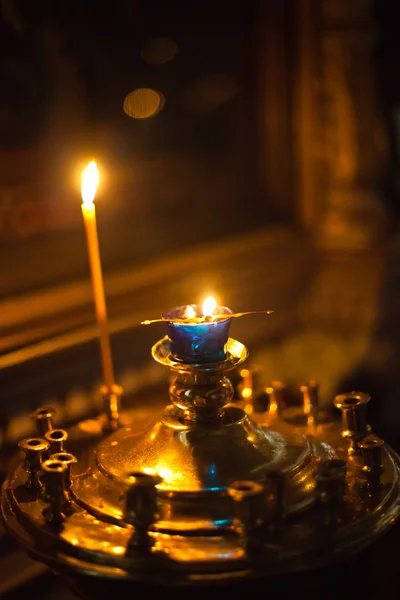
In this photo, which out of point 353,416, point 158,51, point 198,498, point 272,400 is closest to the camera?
point 198,498

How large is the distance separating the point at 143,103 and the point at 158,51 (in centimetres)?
10

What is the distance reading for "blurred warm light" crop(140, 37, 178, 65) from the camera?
160cm

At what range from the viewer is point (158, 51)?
5.31 ft

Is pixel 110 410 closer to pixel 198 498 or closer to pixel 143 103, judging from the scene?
pixel 198 498

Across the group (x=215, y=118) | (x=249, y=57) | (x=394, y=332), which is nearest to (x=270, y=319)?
(x=394, y=332)

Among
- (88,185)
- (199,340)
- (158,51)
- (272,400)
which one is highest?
(158,51)

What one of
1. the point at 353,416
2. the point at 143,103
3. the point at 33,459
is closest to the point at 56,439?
the point at 33,459

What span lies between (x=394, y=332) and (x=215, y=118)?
54cm

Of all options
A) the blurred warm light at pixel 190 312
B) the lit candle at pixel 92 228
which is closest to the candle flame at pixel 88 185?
the lit candle at pixel 92 228

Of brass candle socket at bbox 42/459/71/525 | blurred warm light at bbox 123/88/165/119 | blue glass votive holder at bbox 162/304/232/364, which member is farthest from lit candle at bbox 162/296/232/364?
blurred warm light at bbox 123/88/165/119

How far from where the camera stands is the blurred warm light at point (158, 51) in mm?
1604

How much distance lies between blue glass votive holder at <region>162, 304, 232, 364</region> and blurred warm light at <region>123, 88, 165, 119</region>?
1011 mm

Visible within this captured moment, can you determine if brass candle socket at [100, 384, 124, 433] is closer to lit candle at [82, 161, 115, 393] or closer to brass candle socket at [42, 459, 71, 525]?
lit candle at [82, 161, 115, 393]

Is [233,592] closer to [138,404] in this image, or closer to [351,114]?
[138,404]
